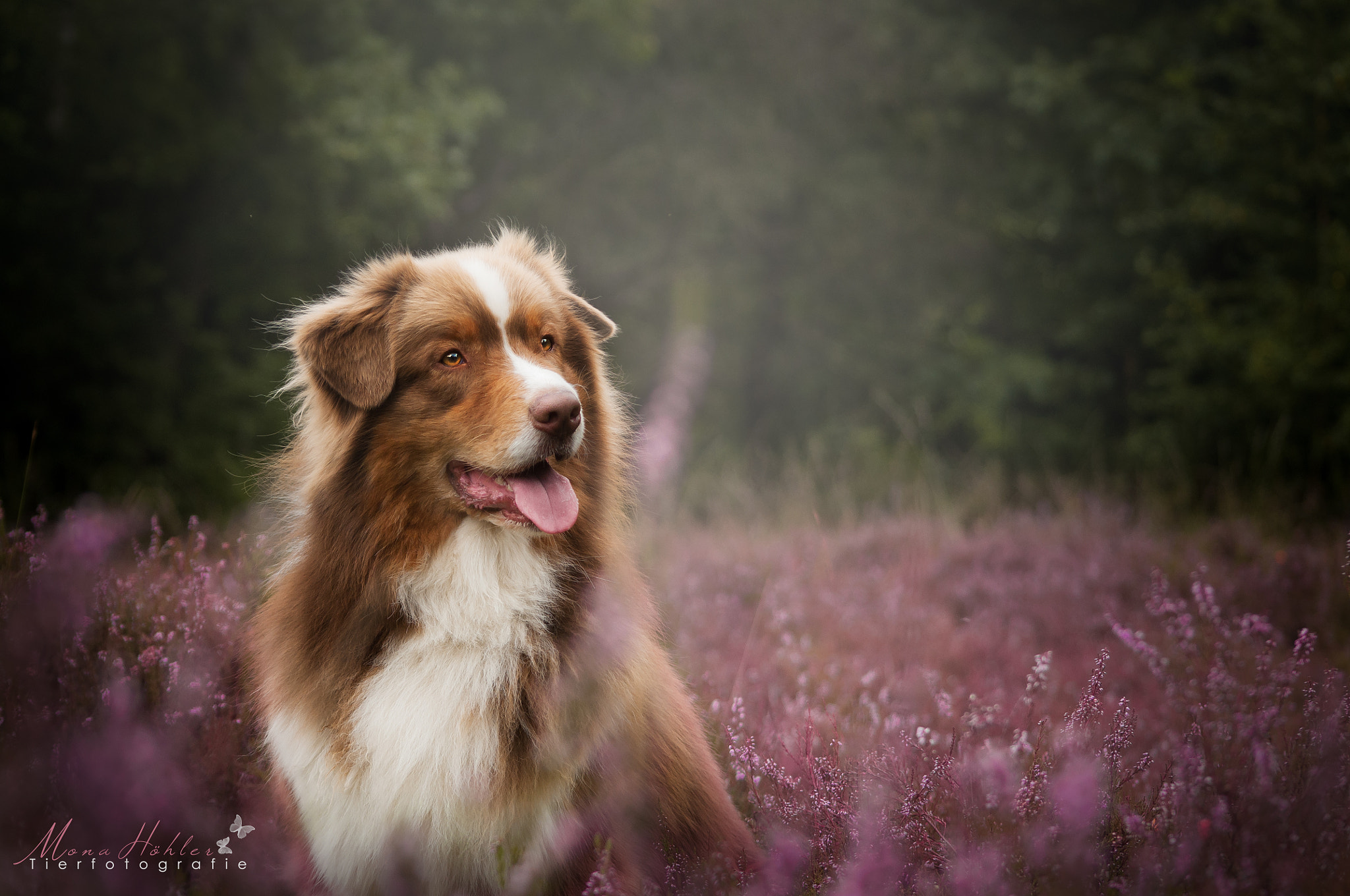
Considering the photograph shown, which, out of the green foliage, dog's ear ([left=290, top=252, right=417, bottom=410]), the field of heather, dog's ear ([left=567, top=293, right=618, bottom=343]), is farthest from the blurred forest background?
dog's ear ([left=290, top=252, right=417, bottom=410])

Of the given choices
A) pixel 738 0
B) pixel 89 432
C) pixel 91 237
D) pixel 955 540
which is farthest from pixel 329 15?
pixel 955 540

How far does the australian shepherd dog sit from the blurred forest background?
4.10m

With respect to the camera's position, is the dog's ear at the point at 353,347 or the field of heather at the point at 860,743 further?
the dog's ear at the point at 353,347

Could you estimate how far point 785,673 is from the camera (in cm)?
493

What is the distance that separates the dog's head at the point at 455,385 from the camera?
2.82m

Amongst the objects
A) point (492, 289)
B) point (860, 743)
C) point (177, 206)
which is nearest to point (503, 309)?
point (492, 289)

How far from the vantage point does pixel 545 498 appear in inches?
113

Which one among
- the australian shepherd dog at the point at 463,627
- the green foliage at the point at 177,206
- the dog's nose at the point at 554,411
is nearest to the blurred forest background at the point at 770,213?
the green foliage at the point at 177,206

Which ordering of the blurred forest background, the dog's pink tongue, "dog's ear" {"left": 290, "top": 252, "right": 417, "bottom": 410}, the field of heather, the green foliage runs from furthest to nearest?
the blurred forest background → the green foliage → "dog's ear" {"left": 290, "top": 252, "right": 417, "bottom": 410} → the dog's pink tongue → the field of heather

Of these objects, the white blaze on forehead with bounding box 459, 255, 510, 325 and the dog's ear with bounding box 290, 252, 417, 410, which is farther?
the white blaze on forehead with bounding box 459, 255, 510, 325

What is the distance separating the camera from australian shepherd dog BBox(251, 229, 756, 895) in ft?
8.39

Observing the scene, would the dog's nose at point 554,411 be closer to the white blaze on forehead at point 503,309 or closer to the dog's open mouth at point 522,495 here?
the white blaze on forehead at point 503,309

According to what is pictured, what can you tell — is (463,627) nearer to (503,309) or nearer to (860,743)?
(503,309)

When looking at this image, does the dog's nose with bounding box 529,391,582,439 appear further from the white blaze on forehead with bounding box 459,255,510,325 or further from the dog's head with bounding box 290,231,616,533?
the white blaze on forehead with bounding box 459,255,510,325
